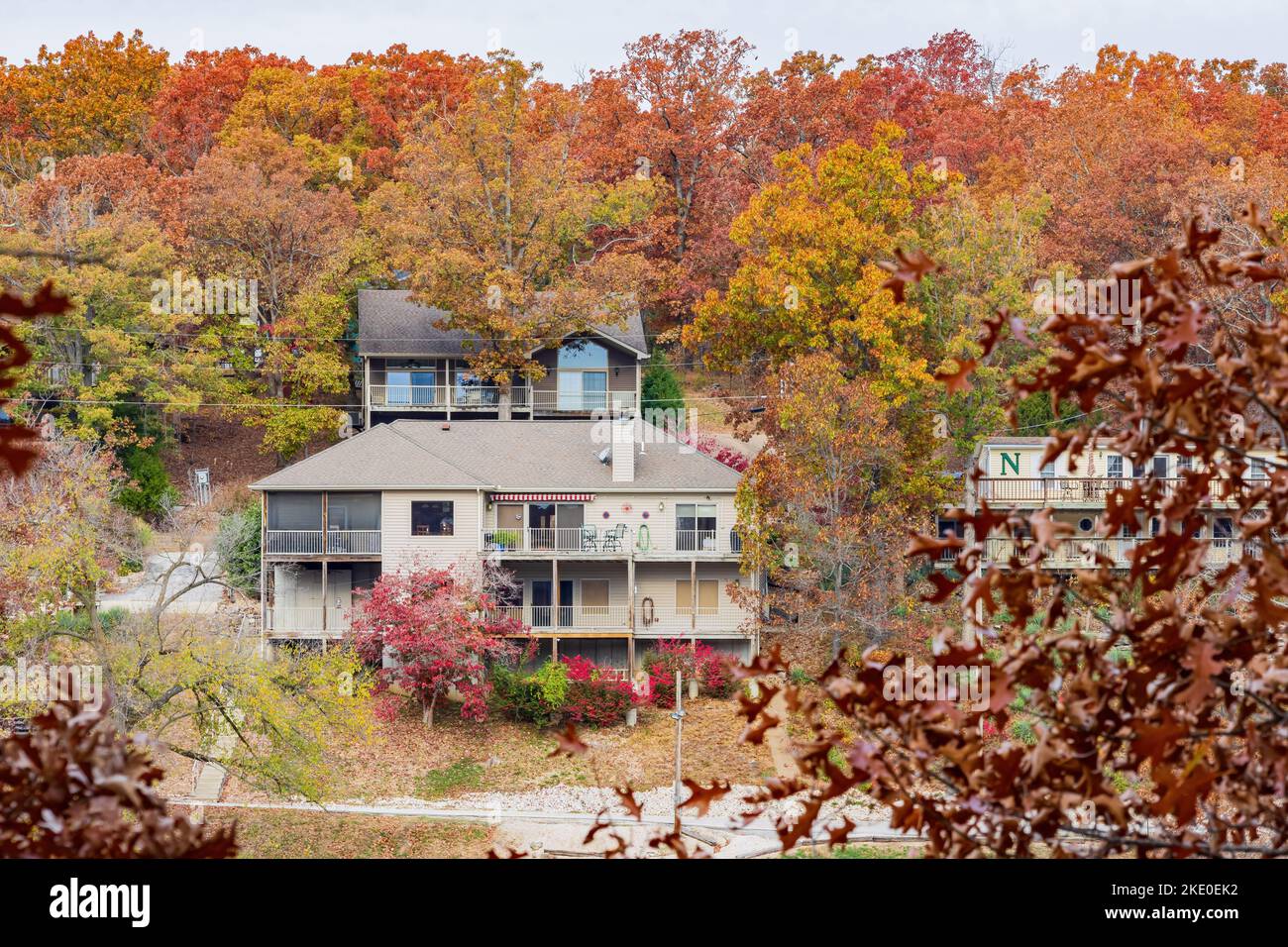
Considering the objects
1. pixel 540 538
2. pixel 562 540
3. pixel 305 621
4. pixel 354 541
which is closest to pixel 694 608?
pixel 562 540

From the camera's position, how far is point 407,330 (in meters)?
41.9

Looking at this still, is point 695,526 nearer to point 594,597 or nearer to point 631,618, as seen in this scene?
point 631,618

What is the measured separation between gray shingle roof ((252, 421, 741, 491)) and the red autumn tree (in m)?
3.00

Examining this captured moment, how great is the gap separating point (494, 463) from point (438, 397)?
30.7 feet

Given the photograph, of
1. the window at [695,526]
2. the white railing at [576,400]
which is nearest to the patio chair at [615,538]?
the window at [695,526]

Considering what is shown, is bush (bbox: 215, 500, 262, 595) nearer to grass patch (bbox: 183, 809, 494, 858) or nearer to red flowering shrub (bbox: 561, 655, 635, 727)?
red flowering shrub (bbox: 561, 655, 635, 727)

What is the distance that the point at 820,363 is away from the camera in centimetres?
3020

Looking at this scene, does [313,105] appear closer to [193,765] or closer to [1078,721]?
[193,765]

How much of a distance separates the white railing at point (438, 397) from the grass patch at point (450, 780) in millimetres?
16775

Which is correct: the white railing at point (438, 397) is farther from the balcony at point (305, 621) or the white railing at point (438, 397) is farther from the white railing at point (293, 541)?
the balcony at point (305, 621)

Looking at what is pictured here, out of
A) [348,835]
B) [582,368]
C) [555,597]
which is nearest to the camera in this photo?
[348,835]

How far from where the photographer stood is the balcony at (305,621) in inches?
1200

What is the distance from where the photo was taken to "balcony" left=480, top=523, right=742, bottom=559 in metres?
31.3

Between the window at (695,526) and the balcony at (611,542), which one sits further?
the window at (695,526)
